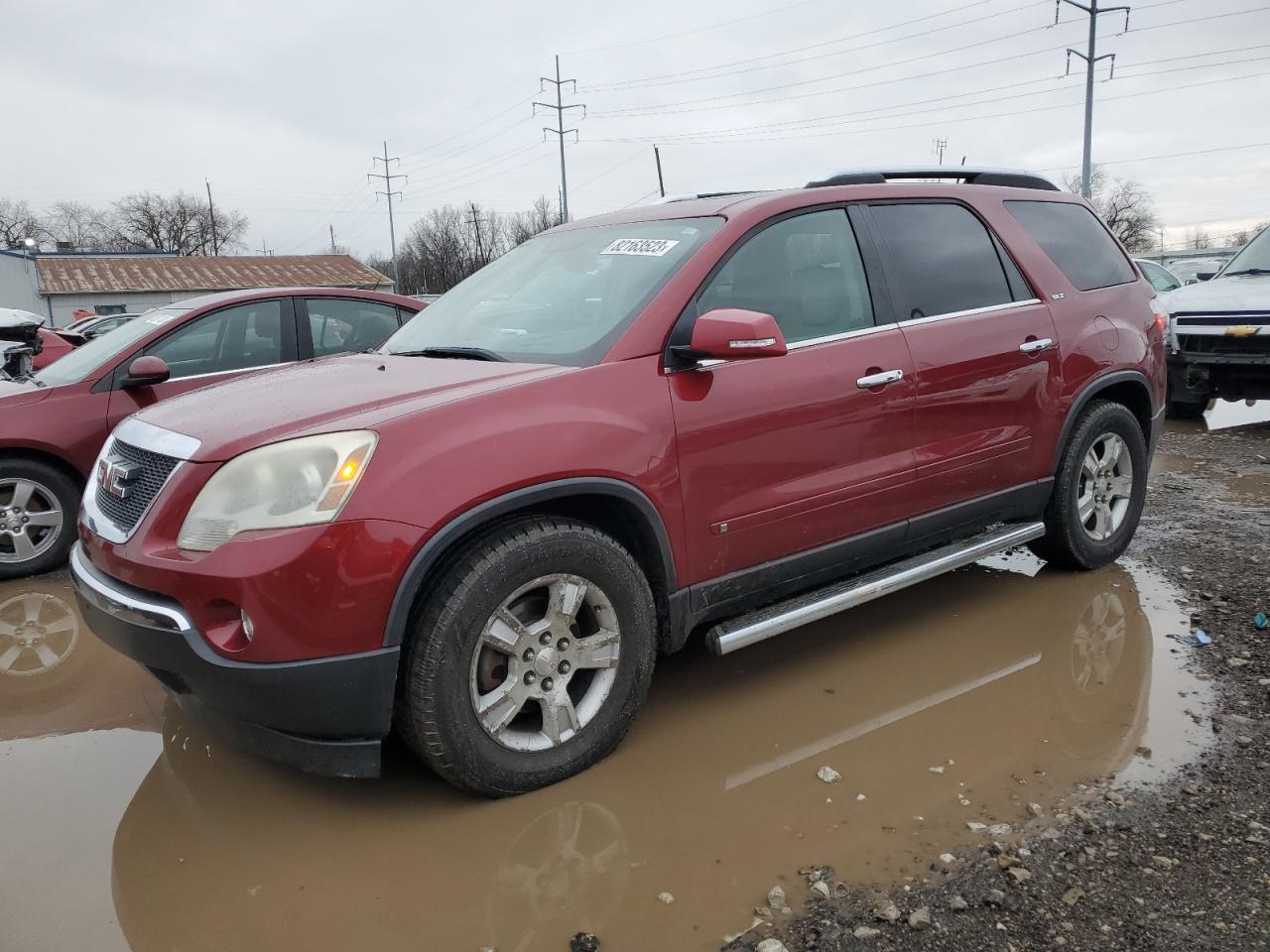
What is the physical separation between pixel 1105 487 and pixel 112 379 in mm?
5421

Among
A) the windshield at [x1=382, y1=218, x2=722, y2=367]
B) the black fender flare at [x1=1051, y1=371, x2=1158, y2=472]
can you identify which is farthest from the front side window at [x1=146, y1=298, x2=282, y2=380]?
the black fender flare at [x1=1051, y1=371, x2=1158, y2=472]

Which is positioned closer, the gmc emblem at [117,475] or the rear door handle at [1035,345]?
the gmc emblem at [117,475]

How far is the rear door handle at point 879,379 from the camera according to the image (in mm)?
3498

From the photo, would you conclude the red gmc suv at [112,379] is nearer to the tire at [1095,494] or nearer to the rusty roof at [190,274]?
the tire at [1095,494]

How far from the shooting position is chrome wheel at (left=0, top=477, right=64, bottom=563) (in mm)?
5234

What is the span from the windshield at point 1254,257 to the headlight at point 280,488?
9.41m

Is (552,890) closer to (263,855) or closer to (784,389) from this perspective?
(263,855)

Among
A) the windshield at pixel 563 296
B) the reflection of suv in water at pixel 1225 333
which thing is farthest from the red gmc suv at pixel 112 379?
the reflection of suv in water at pixel 1225 333

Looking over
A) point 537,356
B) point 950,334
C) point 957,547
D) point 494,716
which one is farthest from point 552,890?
point 950,334

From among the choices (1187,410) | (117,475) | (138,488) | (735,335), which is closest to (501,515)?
(735,335)

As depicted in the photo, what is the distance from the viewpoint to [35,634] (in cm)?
446

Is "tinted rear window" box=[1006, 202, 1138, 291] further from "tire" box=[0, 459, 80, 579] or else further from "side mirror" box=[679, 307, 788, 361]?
"tire" box=[0, 459, 80, 579]

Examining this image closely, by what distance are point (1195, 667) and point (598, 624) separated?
7.92ft

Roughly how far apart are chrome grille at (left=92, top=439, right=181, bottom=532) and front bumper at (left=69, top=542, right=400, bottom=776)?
0.24 meters
